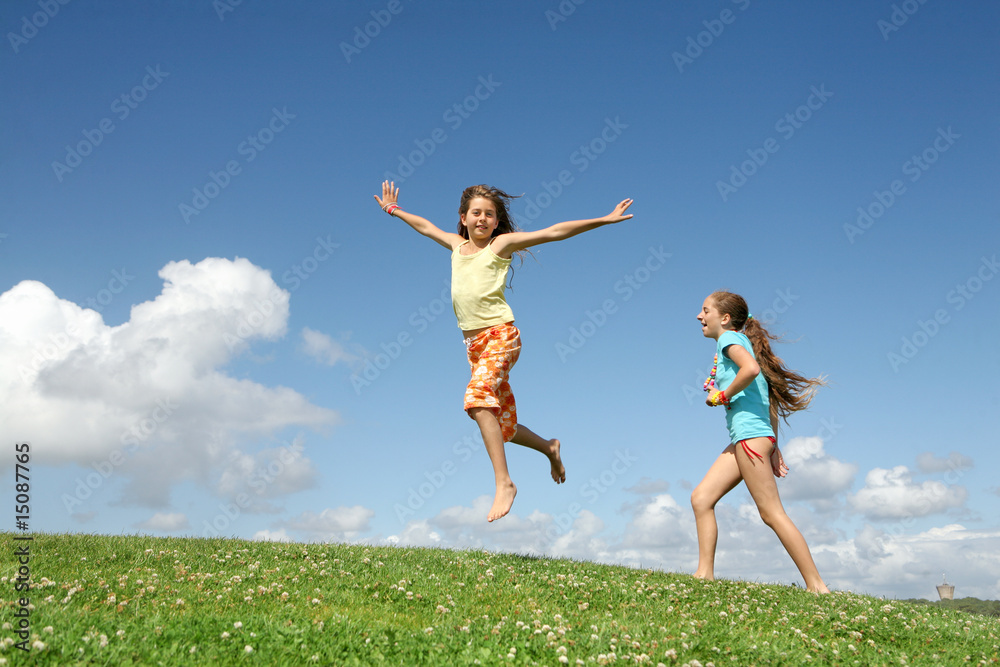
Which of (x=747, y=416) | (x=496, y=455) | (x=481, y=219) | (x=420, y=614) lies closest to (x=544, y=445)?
(x=496, y=455)

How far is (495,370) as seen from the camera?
30.3ft

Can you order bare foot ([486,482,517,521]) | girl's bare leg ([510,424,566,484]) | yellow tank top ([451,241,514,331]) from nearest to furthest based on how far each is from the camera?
bare foot ([486,482,517,521])
yellow tank top ([451,241,514,331])
girl's bare leg ([510,424,566,484])

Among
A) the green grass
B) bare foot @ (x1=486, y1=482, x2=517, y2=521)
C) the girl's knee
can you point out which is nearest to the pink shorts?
bare foot @ (x1=486, y1=482, x2=517, y2=521)

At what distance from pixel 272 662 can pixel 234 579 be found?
2.59m

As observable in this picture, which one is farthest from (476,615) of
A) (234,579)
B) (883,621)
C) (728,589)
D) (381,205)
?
(381,205)

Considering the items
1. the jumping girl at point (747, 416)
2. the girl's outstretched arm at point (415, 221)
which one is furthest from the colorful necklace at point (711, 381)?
the girl's outstretched arm at point (415, 221)

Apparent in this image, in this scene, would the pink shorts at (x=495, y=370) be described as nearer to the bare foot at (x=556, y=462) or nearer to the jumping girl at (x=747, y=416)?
the bare foot at (x=556, y=462)

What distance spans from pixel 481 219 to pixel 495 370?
2181 millimetres

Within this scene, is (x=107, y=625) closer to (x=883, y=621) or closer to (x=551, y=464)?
(x=551, y=464)

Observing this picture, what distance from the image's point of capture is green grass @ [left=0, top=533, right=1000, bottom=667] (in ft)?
18.4

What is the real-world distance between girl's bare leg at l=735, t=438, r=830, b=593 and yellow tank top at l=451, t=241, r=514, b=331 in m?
3.51

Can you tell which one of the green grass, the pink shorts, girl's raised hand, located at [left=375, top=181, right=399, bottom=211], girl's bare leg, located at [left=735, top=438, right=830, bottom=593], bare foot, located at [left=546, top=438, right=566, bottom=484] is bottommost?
the green grass

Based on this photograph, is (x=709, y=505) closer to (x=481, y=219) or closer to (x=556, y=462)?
(x=556, y=462)

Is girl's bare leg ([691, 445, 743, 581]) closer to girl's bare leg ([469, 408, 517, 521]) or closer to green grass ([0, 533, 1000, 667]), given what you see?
green grass ([0, 533, 1000, 667])
